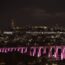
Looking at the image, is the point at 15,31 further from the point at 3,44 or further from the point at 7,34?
the point at 3,44

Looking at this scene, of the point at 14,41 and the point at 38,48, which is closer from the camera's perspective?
the point at 38,48

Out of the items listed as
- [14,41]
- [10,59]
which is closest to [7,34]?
[14,41]

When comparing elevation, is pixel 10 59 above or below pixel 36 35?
above

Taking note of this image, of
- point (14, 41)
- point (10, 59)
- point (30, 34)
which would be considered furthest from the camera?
point (30, 34)

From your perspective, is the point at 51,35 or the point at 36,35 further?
the point at 36,35

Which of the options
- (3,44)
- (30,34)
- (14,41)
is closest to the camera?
(3,44)

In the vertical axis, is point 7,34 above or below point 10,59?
below

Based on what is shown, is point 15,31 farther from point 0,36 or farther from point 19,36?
point 0,36

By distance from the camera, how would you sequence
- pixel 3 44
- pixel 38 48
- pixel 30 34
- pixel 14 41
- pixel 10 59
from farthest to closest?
1. pixel 30 34
2. pixel 14 41
3. pixel 3 44
4. pixel 38 48
5. pixel 10 59
